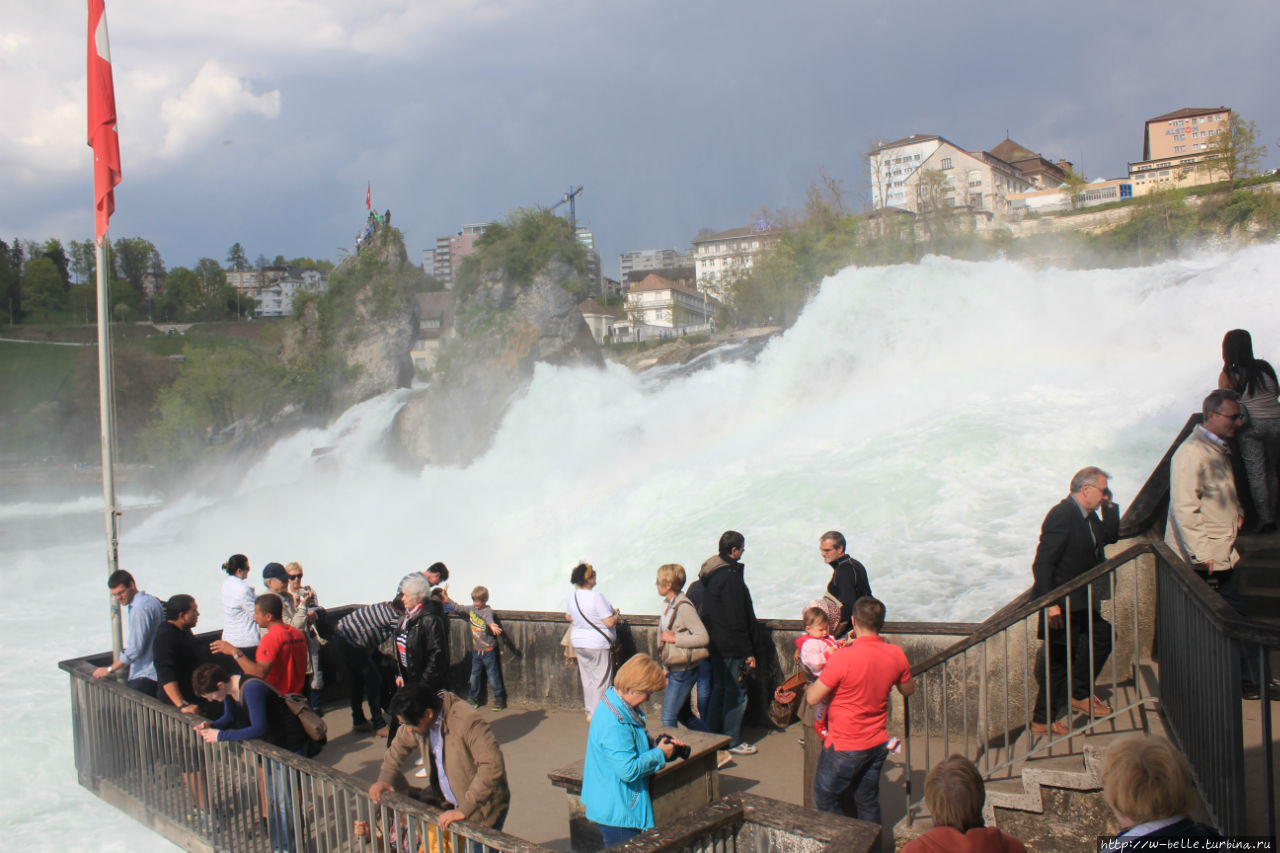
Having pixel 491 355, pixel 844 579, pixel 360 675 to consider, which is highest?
pixel 491 355

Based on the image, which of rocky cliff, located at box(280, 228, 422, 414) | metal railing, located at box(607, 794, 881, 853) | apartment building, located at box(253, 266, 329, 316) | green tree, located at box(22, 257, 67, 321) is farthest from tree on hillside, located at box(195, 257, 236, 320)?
metal railing, located at box(607, 794, 881, 853)

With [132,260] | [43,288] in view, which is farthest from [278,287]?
[43,288]

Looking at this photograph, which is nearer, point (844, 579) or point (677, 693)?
point (844, 579)

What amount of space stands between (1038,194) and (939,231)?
39372mm

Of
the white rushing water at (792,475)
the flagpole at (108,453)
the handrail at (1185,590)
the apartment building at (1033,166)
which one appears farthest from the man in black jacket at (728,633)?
the apartment building at (1033,166)

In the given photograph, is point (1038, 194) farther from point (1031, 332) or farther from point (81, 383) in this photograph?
point (81, 383)

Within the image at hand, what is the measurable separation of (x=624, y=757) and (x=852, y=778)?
4.45ft

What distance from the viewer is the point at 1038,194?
92750mm

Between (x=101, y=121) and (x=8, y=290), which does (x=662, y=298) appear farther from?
(x=101, y=121)

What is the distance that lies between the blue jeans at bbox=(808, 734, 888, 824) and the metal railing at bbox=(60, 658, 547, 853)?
1.80m

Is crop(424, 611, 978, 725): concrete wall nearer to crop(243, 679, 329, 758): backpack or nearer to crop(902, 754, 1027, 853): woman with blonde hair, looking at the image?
crop(243, 679, 329, 758): backpack

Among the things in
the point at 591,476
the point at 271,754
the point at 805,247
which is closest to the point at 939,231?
the point at 805,247

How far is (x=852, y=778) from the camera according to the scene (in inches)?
182

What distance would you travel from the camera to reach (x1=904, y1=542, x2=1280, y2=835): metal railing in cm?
362
